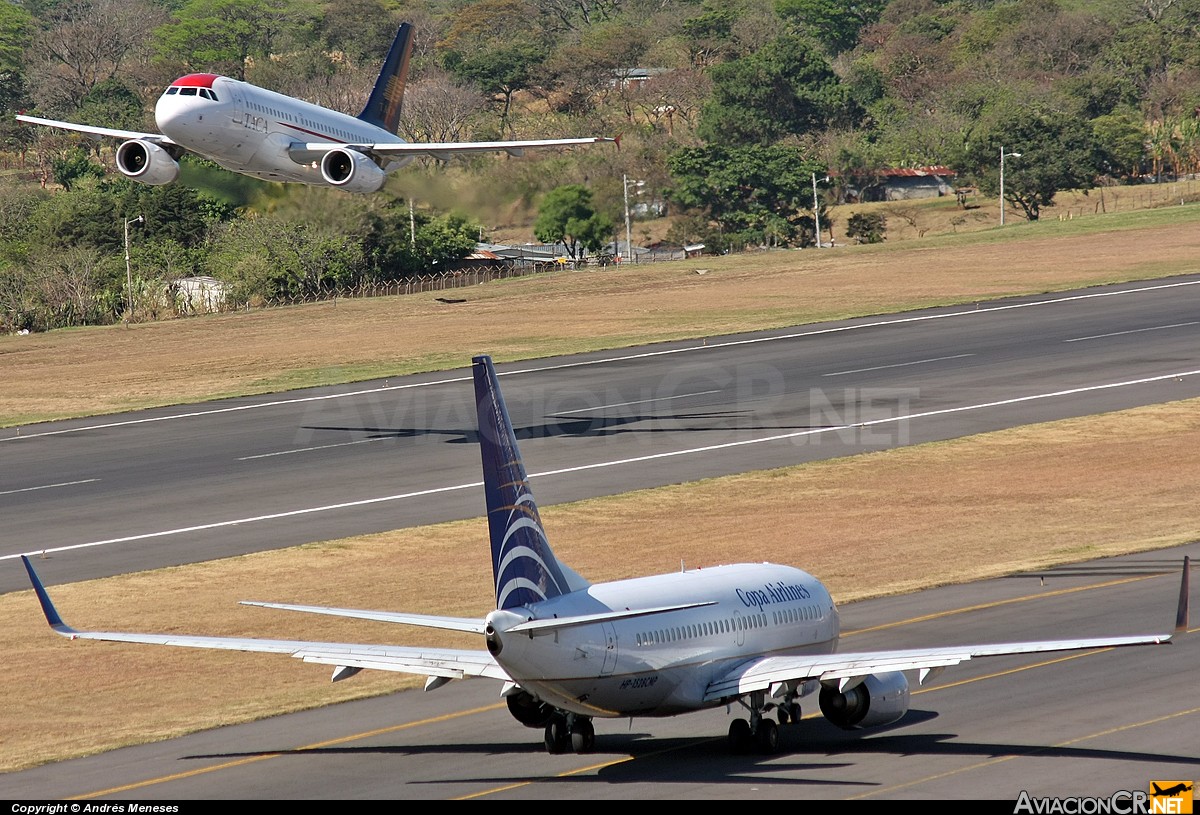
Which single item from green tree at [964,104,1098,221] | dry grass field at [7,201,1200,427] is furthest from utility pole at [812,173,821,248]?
dry grass field at [7,201,1200,427]

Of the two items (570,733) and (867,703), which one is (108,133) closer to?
(570,733)

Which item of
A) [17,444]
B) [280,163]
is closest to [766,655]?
[280,163]

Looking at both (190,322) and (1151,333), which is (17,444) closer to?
(190,322)

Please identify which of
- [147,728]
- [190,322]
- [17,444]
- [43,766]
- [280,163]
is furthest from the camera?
[190,322]

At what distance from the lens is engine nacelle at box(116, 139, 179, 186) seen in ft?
218

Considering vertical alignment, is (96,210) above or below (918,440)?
above

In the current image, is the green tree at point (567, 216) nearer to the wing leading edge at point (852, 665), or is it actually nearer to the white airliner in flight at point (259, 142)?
the white airliner in flight at point (259, 142)

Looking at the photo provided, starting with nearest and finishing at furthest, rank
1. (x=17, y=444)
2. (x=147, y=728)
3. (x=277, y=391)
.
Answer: (x=147, y=728), (x=17, y=444), (x=277, y=391)

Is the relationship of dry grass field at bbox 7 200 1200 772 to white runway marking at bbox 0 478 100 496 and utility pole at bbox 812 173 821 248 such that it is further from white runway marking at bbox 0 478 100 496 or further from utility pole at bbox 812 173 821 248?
utility pole at bbox 812 173 821 248

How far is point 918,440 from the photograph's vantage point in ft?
229

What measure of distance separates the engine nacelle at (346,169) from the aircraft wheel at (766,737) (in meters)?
45.7

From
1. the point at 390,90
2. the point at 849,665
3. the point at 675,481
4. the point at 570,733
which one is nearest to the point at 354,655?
the point at 570,733

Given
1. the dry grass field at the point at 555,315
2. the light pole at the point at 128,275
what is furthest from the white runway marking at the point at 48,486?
the light pole at the point at 128,275

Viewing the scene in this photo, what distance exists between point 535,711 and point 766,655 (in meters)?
4.68
